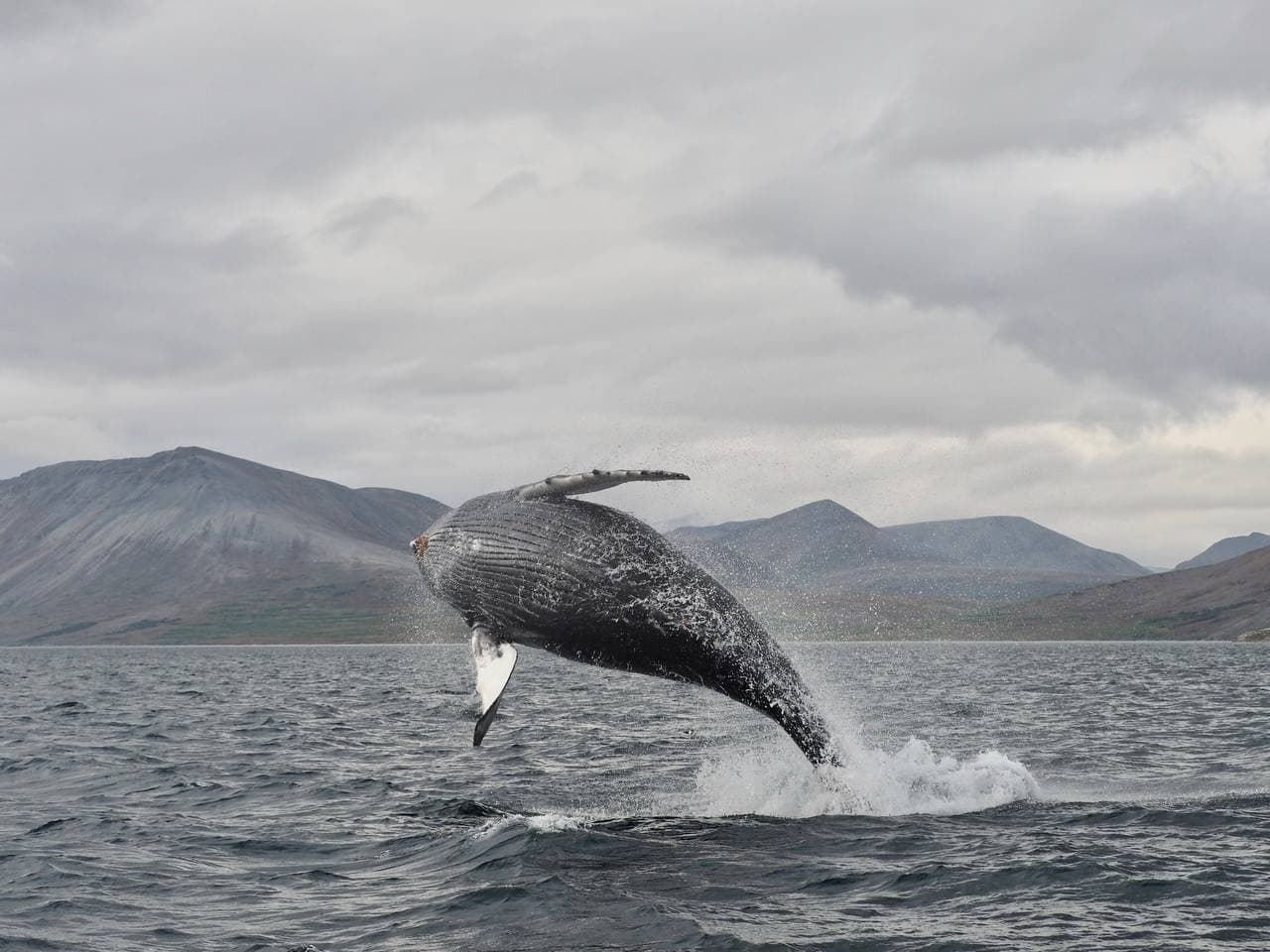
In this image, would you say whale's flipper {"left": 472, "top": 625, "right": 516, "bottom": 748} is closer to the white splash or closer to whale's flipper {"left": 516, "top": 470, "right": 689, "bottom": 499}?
whale's flipper {"left": 516, "top": 470, "right": 689, "bottom": 499}

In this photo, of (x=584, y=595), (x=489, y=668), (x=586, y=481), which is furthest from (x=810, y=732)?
(x=586, y=481)

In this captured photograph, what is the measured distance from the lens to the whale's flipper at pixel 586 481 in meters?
13.1

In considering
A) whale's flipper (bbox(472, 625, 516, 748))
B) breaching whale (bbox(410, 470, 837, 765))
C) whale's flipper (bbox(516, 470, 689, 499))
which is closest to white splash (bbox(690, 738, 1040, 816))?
breaching whale (bbox(410, 470, 837, 765))

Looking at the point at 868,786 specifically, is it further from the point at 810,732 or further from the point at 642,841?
the point at 642,841

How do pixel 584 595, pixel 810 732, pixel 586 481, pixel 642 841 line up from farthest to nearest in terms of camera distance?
pixel 642 841, pixel 810 732, pixel 584 595, pixel 586 481

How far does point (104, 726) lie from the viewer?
39.1 meters

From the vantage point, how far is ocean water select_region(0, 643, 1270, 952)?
12.8 meters

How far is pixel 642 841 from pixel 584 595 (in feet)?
14.9

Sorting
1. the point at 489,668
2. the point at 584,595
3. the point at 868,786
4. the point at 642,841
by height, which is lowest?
the point at 642,841

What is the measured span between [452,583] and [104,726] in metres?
29.2

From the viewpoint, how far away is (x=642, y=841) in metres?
16.8

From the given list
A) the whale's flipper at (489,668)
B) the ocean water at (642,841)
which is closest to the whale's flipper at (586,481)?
the whale's flipper at (489,668)

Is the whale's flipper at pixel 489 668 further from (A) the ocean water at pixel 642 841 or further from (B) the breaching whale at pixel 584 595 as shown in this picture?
(A) the ocean water at pixel 642 841

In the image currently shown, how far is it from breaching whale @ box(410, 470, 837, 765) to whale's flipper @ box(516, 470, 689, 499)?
1.1 inches
